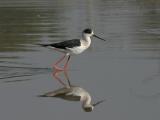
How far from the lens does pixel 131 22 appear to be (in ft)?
76.4

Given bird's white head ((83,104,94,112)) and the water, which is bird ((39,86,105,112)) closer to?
bird's white head ((83,104,94,112))

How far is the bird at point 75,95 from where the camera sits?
1039cm

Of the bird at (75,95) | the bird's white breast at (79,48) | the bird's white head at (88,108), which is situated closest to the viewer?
the bird's white head at (88,108)

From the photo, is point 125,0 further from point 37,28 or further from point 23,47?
point 23,47

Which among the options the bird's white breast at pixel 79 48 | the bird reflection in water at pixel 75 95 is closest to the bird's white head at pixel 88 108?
the bird reflection in water at pixel 75 95

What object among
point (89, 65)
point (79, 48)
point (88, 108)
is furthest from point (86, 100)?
point (79, 48)

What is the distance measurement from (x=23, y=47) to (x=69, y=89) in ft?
19.6

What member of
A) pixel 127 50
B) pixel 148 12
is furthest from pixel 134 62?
pixel 148 12

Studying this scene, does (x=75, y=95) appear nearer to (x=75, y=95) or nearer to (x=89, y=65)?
(x=75, y=95)

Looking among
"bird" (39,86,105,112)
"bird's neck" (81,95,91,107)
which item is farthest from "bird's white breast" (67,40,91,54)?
"bird's neck" (81,95,91,107)

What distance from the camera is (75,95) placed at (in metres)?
11.2

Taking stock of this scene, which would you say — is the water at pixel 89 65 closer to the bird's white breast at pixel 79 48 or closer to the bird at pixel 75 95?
the bird at pixel 75 95

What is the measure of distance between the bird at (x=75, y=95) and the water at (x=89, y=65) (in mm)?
125

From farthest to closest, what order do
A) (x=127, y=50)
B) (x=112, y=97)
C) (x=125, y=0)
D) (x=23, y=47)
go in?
(x=125, y=0) < (x=23, y=47) < (x=127, y=50) < (x=112, y=97)
